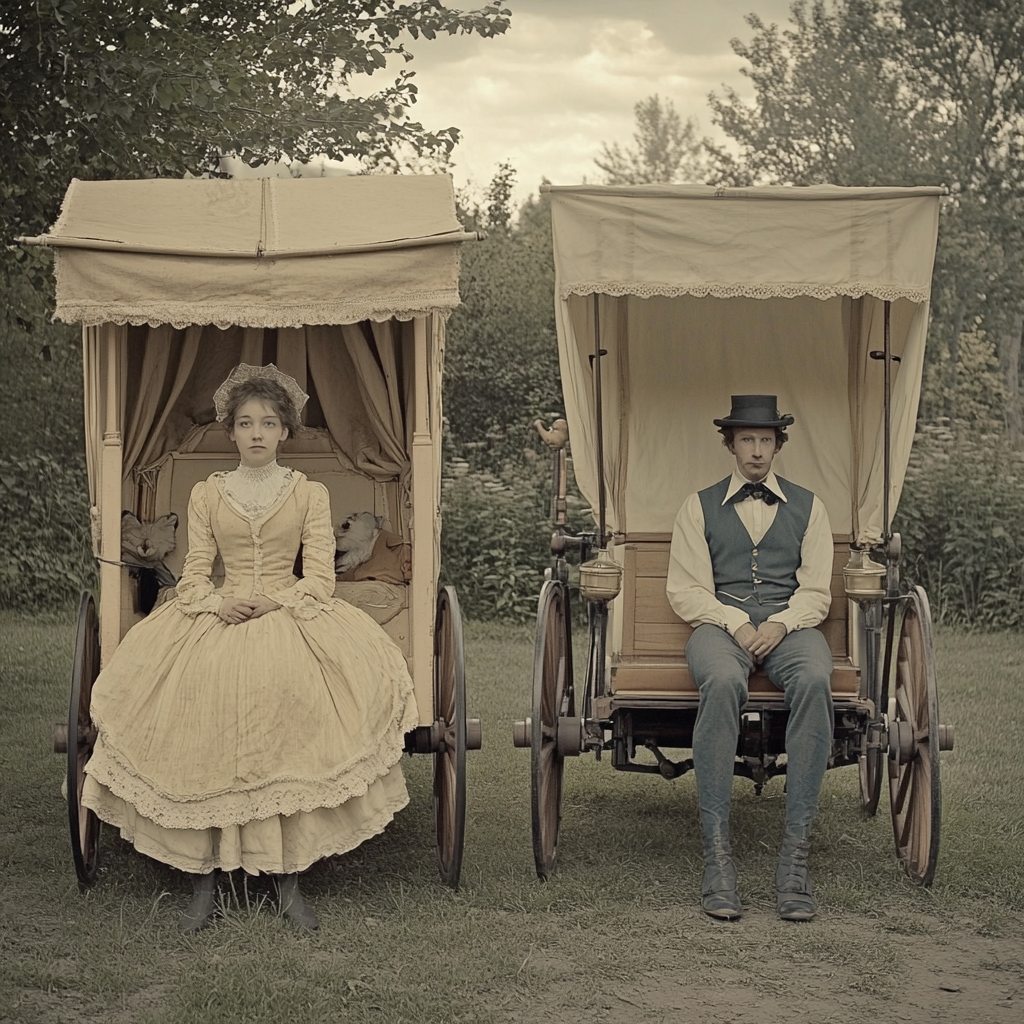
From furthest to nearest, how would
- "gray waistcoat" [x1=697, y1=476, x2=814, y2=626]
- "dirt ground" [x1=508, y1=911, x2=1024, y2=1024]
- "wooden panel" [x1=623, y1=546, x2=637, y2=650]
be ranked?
"wooden panel" [x1=623, y1=546, x2=637, y2=650], "gray waistcoat" [x1=697, y1=476, x2=814, y2=626], "dirt ground" [x1=508, y1=911, x2=1024, y2=1024]

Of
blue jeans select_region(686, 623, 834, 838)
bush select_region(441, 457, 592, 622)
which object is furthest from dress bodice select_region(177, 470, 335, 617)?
bush select_region(441, 457, 592, 622)

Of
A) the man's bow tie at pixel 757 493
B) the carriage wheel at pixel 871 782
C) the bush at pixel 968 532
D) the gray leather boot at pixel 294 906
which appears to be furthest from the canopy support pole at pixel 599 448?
the bush at pixel 968 532

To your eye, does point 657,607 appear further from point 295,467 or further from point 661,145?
point 661,145

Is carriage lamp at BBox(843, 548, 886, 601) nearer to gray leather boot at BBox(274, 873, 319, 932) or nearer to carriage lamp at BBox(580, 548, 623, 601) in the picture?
carriage lamp at BBox(580, 548, 623, 601)

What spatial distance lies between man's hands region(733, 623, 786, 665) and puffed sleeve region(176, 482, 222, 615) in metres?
1.77

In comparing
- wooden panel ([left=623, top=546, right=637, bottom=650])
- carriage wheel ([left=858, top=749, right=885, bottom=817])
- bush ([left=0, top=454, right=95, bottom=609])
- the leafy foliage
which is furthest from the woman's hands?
the leafy foliage

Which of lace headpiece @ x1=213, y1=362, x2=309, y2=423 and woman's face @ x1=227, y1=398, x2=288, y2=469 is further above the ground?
lace headpiece @ x1=213, y1=362, x2=309, y2=423

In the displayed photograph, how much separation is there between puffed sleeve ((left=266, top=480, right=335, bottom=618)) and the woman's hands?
6cm

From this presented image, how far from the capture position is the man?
16.1 ft

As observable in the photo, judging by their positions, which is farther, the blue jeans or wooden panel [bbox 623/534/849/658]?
wooden panel [bbox 623/534/849/658]

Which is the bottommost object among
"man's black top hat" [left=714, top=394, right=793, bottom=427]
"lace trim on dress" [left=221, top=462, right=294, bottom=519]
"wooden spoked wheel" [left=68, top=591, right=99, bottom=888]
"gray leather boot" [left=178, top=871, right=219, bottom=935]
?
"gray leather boot" [left=178, top=871, right=219, bottom=935]

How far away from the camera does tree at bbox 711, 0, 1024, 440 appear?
57.8 ft

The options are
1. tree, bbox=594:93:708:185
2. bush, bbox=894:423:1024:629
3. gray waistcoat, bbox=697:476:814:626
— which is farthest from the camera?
tree, bbox=594:93:708:185

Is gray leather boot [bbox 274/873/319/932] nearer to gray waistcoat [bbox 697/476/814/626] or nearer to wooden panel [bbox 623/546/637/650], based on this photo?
wooden panel [bbox 623/546/637/650]
